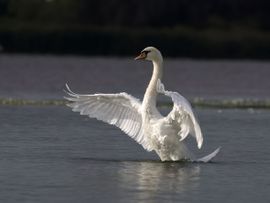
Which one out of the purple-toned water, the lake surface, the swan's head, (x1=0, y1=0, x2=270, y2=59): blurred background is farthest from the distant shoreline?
the swan's head

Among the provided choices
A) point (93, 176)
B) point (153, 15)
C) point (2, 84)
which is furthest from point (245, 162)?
point (153, 15)

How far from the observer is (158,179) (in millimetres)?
16953

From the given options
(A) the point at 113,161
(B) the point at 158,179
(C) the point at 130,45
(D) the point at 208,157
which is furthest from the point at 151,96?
(C) the point at 130,45

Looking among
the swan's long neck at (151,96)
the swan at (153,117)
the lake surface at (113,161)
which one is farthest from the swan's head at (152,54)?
the lake surface at (113,161)

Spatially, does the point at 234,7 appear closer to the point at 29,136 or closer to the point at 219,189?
the point at 29,136

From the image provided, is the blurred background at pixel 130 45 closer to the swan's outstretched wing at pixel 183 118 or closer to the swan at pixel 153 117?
the swan at pixel 153 117

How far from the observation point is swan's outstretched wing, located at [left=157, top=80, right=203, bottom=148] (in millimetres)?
17781

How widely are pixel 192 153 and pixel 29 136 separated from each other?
3068mm

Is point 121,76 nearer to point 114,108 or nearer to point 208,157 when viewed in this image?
point 114,108

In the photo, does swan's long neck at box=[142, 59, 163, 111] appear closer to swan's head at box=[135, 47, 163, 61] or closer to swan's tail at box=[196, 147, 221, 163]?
swan's head at box=[135, 47, 163, 61]

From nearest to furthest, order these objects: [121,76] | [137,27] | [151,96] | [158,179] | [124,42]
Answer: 1. [158,179]
2. [151,96]
3. [121,76]
4. [124,42]
5. [137,27]

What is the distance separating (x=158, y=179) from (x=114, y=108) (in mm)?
3130

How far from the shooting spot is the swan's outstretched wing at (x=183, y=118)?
17.8m

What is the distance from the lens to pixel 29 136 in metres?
21.6
